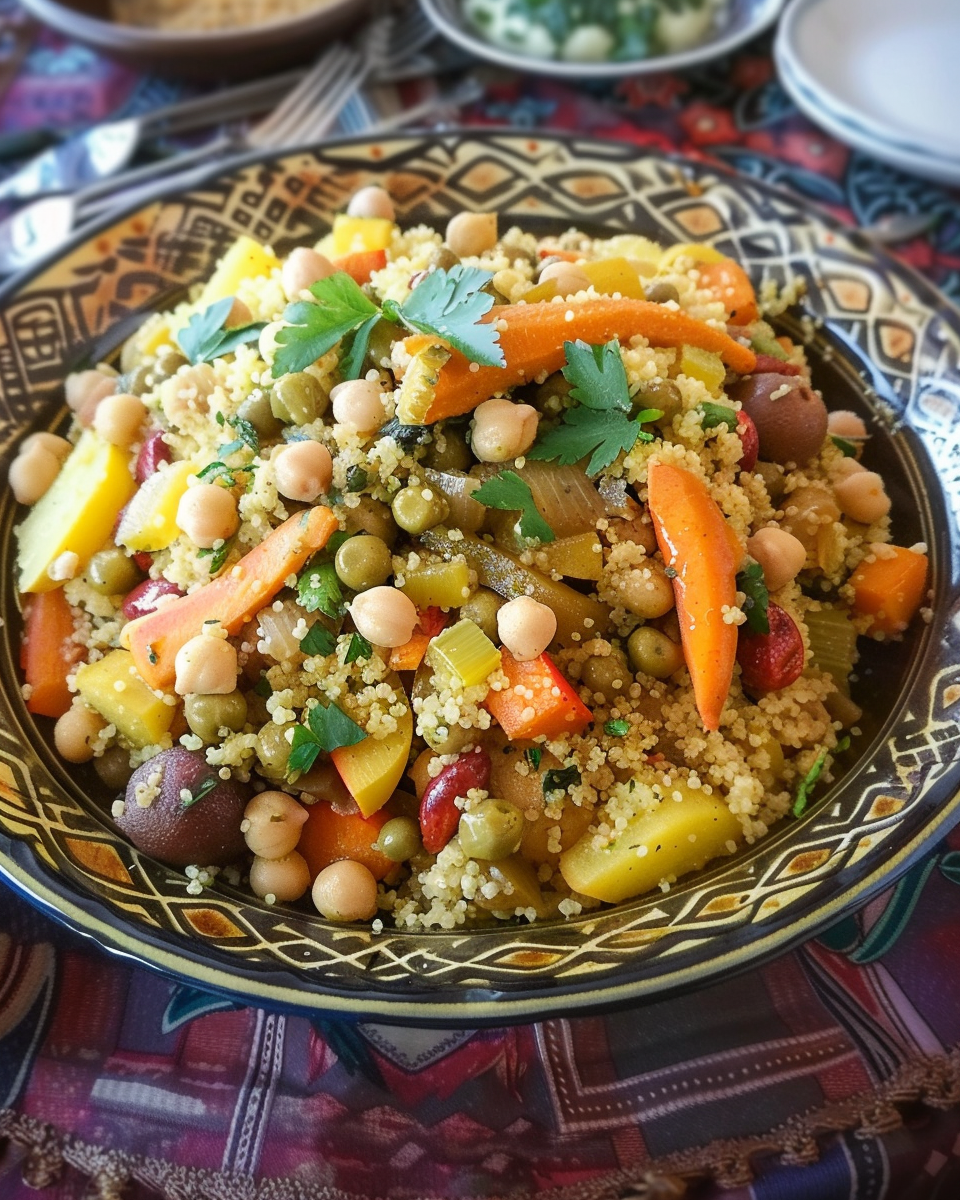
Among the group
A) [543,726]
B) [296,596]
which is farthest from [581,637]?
[296,596]

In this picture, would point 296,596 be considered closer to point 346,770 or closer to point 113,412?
point 346,770

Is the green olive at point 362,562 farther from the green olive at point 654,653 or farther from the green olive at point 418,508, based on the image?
the green olive at point 654,653

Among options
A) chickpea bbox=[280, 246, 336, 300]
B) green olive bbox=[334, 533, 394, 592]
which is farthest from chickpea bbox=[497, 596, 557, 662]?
chickpea bbox=[280, 246, 336, 300]

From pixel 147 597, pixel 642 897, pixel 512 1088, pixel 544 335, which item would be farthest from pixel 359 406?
pixel 512 1088

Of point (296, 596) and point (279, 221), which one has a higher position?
point (279, 221)

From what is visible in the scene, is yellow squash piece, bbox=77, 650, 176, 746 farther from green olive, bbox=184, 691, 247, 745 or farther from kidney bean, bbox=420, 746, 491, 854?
kidney bean, bbox=420, 746, 491, 854

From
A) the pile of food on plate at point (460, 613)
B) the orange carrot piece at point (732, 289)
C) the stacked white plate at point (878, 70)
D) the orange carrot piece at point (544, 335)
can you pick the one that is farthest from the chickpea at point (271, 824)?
the stacked white plate at point (878, 70)
